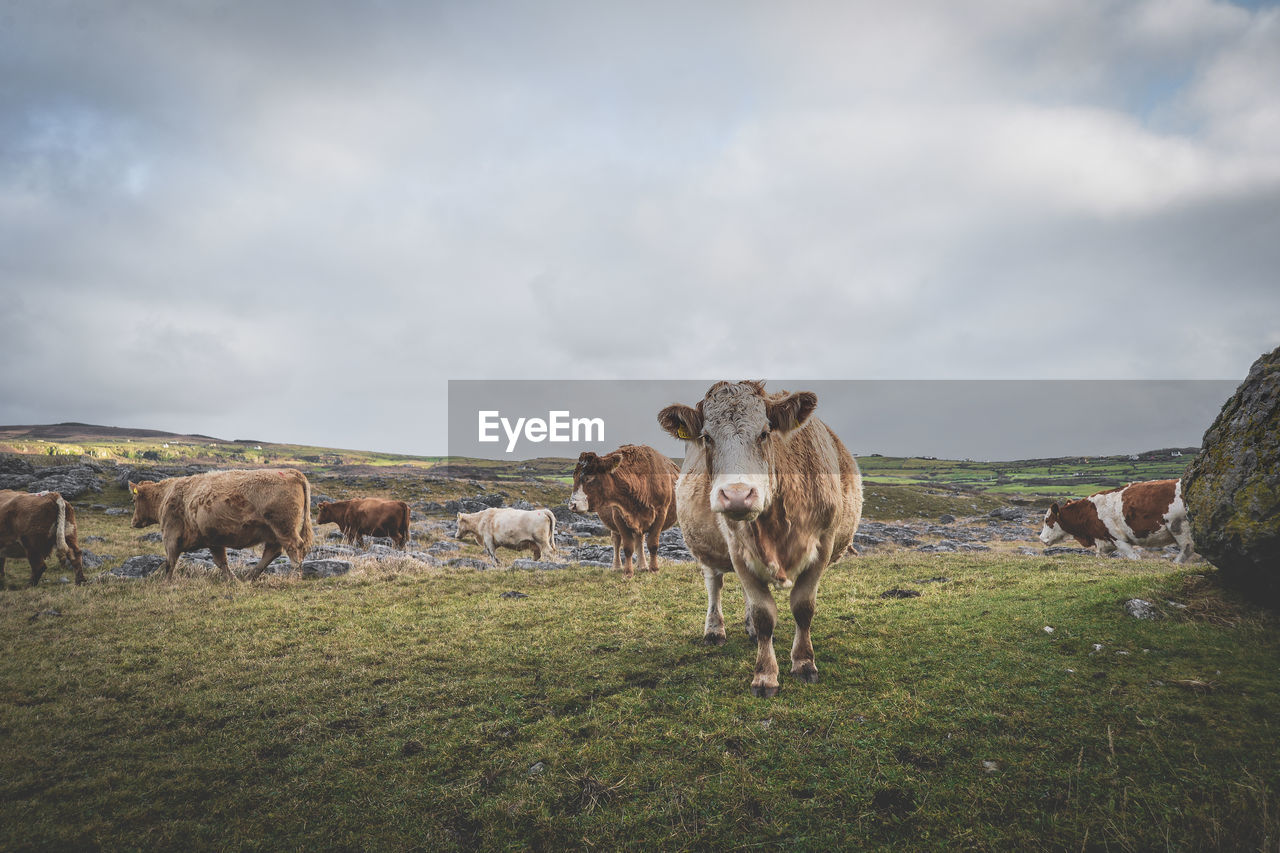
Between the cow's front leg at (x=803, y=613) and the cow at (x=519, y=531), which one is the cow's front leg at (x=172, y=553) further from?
the cow's front leg at (x=803, y=613)

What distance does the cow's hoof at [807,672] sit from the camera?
5.68 m

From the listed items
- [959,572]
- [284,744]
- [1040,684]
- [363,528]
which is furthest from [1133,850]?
[363,528]

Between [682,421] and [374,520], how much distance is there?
77.5ft

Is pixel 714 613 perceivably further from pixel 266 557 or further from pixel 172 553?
pixel 172 553

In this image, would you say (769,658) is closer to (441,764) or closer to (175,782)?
(441,764)

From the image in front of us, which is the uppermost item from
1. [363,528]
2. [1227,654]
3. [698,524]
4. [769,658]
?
[698,524]

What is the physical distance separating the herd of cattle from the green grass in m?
1.27

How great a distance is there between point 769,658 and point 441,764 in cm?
347

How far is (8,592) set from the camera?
40.1 feet

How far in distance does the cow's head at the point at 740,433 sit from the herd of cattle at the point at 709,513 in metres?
0.02

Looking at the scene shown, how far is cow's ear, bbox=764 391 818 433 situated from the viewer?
18.3 ft

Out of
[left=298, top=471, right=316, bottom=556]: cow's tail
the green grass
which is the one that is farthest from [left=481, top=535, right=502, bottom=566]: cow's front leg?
the green grass

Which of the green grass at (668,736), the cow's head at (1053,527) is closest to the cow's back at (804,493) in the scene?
the green grass at (668,736)

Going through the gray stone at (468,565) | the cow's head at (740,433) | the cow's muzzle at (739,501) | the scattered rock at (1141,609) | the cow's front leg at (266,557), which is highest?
the cow's head at (740,433)
